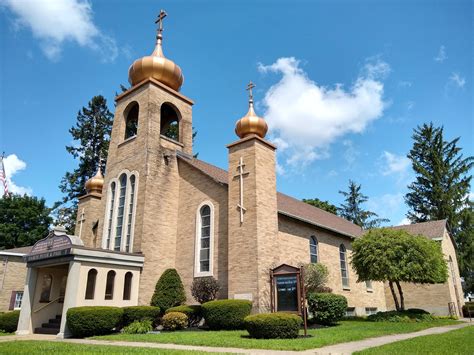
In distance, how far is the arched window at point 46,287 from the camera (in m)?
19.1

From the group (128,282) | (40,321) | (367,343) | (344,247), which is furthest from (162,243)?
(344,247)

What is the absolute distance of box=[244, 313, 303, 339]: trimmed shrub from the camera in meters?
12.4

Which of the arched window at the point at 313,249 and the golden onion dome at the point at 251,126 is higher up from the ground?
the golden onion dome at the point at 251,126

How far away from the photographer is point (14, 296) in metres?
27.2

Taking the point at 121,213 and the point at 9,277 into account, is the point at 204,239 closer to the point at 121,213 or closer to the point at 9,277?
the point at 121,213

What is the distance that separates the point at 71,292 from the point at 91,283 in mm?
1777

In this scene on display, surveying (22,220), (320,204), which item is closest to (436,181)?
(320,204)

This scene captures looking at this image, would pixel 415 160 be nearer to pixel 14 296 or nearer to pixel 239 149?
pixel 239 149

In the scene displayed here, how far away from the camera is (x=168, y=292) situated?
61.8ft

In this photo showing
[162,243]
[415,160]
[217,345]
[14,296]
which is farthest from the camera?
[415,160]

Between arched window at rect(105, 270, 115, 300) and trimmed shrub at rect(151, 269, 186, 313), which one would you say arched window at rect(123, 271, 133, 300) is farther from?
trimmed shrub at rect(151, 269, 186, 313)

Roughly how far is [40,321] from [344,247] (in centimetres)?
1985

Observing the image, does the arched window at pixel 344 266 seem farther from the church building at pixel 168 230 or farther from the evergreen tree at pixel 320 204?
the evergreen tree at pixel 320 204

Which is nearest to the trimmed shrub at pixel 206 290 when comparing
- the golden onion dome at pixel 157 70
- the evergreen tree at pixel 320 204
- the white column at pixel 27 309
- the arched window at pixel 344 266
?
the white column at pixel 27 309
